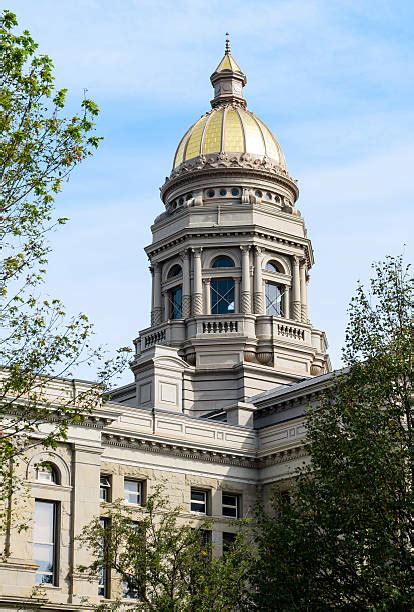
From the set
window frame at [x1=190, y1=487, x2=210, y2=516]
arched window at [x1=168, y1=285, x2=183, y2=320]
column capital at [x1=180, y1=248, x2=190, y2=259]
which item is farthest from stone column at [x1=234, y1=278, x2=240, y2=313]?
window frame at [x1=190, y1=487, x2=210, y2=516]

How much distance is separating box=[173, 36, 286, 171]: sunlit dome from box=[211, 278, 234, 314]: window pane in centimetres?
863

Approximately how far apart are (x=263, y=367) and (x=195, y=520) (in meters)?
15.3

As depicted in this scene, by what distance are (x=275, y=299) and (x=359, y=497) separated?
134 ft

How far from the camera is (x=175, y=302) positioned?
78812mm

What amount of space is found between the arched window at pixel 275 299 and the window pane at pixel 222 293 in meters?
2.22

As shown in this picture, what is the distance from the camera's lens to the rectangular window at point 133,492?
57.4m

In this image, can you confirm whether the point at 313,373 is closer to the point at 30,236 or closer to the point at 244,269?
the point at 244,269

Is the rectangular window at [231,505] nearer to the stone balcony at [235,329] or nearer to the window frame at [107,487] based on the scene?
the window frame at [107,487]

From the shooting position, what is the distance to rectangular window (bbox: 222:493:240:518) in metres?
61.3

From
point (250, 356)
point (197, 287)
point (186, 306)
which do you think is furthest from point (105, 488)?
point (197, 287)

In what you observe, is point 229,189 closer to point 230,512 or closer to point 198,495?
point 230,512

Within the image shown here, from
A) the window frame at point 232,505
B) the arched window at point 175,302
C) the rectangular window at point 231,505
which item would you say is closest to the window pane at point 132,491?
the window frame at point 232,505

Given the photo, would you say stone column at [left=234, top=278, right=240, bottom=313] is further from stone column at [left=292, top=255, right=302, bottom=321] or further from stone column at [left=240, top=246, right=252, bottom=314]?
stone column at [left=292, top=255, right=302, bottom=321]

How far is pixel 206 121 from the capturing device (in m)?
82.8
